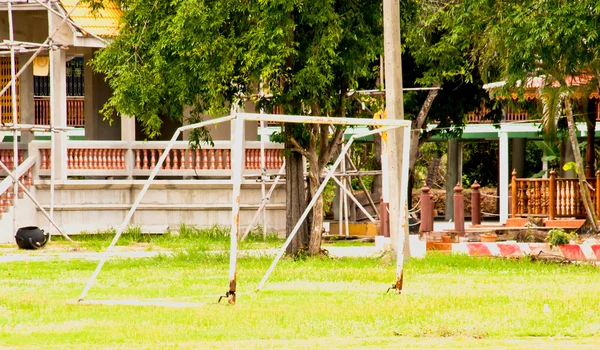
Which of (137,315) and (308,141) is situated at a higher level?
(308,141)

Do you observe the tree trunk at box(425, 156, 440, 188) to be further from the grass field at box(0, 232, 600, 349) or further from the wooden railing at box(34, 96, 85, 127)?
the grass field at box(0, 232, 600, 349)

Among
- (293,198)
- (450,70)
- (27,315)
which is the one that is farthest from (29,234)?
(27,315)

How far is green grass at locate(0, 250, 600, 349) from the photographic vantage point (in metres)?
11.0

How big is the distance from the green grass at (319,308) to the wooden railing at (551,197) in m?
7.72

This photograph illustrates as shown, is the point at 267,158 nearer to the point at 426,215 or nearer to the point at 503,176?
the point at 426,215

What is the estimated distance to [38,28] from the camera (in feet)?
99.2

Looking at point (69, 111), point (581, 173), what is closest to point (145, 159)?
point (581, 173)

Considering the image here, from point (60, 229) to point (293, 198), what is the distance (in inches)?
296

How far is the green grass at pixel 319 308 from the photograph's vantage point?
11.0m

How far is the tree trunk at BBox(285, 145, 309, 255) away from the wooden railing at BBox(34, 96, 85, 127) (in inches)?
694

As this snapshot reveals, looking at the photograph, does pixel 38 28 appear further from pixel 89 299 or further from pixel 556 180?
pixel 89 299

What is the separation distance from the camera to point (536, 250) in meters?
20.9

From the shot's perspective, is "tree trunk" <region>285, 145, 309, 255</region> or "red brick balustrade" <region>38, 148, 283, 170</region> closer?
"tree trunk" <region>285, 145, 309, 255</region>

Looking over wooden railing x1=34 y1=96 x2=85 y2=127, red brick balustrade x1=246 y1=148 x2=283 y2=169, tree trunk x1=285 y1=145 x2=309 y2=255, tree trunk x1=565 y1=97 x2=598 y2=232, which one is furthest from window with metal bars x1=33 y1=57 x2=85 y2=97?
tree trunk x1=565 y1=97 x2=598 y2=232
